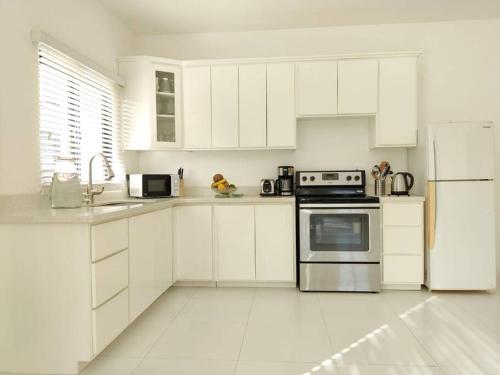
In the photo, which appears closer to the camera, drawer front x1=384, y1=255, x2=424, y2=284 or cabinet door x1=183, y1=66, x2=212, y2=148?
drawer front x1=384, y1=255, x2=424, y2=284

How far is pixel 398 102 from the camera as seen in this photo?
11.1 ft

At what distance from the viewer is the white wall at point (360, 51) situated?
3.61 metres

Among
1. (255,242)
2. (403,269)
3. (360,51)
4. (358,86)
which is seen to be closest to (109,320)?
(255,242)

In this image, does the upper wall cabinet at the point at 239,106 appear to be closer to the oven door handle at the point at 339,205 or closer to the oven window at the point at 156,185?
the oven window at the point at 156,185

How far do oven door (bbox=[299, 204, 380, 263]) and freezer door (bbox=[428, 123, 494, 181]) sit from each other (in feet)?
2.13

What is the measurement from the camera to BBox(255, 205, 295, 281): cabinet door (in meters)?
3.29

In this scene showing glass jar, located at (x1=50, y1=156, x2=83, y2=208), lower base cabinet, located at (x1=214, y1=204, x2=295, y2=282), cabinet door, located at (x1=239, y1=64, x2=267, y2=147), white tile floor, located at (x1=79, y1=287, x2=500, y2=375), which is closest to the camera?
white tile floor, located at (x1=79, y1=287, x2=500, y2=375)

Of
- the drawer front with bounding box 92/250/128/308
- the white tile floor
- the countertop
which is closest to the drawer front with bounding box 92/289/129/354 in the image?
the drawer front with bounding box 92/250/128/308

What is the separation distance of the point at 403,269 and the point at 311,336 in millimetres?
1343

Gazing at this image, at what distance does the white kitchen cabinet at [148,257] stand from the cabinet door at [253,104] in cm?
108

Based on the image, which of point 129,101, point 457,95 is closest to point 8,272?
point 129,101

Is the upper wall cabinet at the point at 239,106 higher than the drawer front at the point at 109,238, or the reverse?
the upper wall cabinet at the point at 239,106

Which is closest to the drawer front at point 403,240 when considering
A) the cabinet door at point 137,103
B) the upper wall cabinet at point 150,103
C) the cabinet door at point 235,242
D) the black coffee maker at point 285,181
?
the black coffee maker at point 285,181

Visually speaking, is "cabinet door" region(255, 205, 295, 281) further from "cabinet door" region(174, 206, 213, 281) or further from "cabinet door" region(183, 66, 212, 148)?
"cabinet door" region(183, 66, 212, 148)
